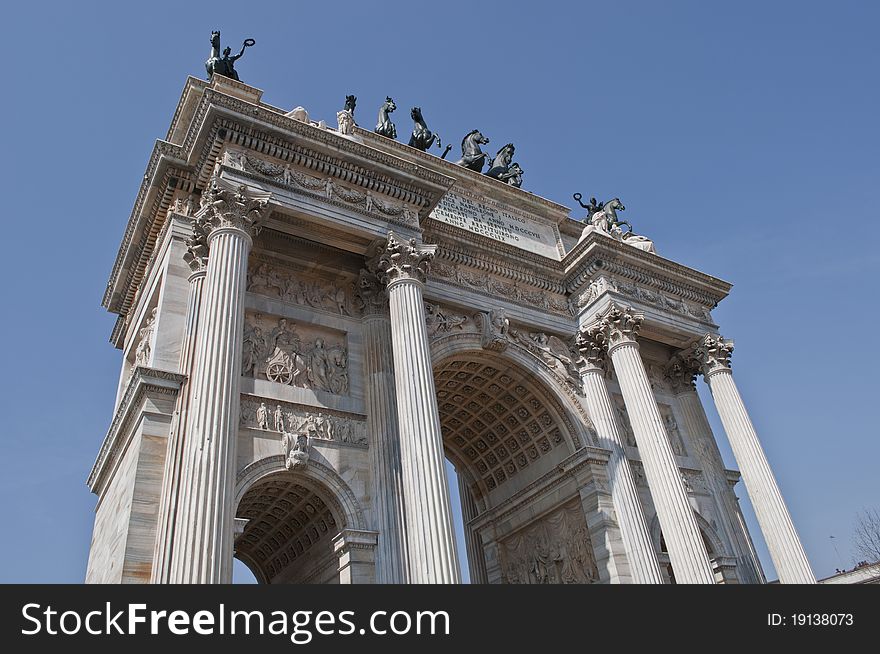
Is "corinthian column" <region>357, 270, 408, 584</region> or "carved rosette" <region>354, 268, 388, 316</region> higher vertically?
"carved rosette" <region>354, 268, 388, 316</region>

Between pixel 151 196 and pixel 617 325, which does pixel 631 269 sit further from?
pixel 151 196

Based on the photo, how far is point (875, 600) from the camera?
516 inches

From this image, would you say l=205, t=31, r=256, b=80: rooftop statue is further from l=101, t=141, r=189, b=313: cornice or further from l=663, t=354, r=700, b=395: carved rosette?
l=663, t=354, r=700, b=395: carved rosette

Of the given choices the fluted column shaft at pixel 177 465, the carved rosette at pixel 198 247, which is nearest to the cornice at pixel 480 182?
the carved rosette at pixel 198 247

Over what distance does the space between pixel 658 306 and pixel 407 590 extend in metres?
15.5

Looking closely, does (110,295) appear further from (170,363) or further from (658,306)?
(658,306)

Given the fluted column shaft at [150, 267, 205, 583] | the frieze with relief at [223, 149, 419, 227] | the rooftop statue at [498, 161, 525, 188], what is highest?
the rooftop statue at [498, 161, 525, 188]

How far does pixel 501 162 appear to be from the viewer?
1114 inches

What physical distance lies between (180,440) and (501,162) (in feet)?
60.0

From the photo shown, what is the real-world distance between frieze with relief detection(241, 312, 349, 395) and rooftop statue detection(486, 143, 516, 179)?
464 inches

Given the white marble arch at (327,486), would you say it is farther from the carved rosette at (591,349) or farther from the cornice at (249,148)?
the carved rosette at (591,349)

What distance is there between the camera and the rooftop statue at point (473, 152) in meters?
27.0

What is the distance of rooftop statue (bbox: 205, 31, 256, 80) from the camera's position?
2016 cm

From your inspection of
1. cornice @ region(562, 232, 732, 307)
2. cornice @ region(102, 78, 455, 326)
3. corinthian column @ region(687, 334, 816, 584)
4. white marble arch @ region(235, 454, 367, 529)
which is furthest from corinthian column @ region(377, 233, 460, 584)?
corinthian column @ region(687, 334, 816, 584)
